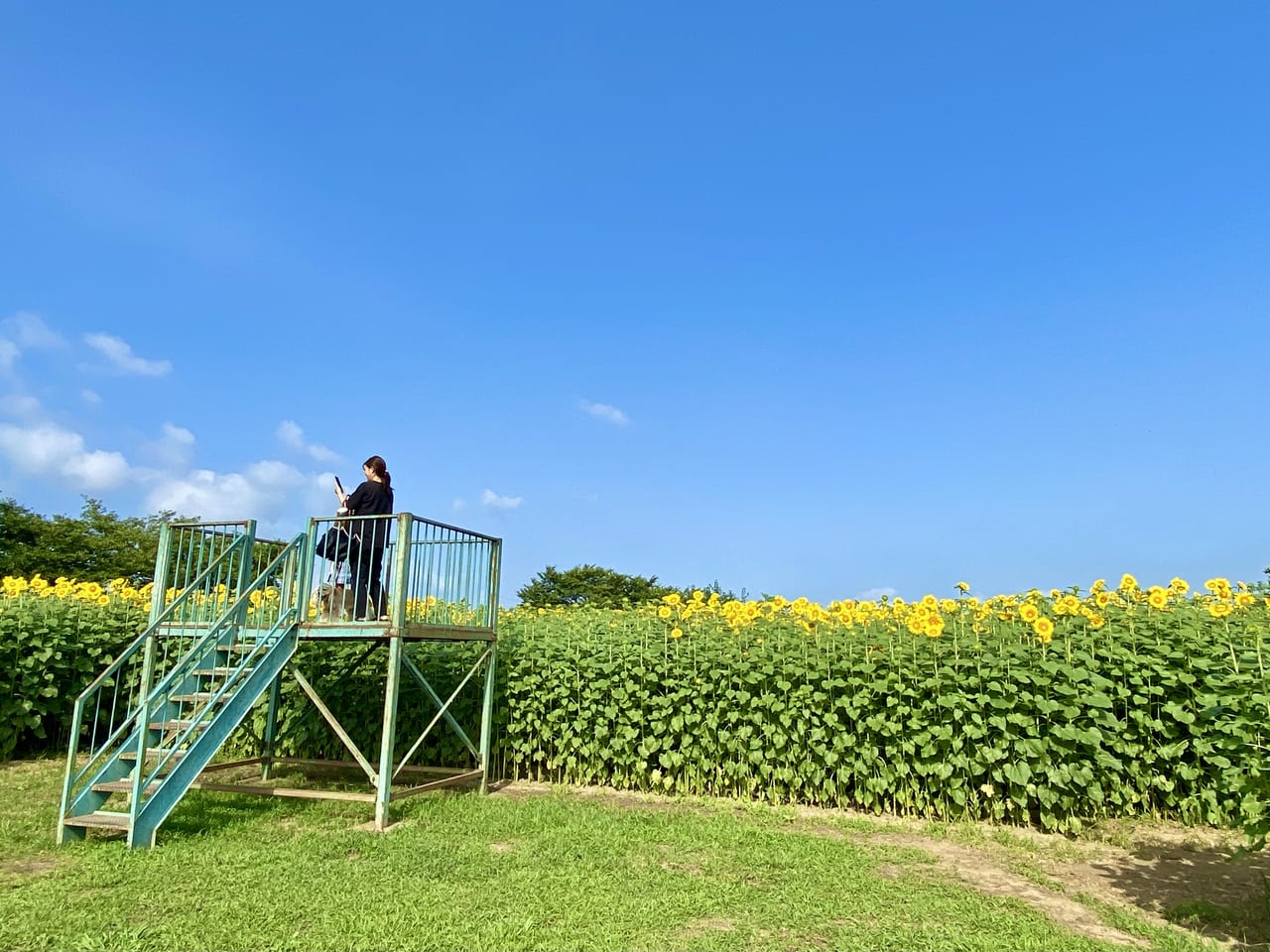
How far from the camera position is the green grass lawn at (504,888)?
4.09 meters

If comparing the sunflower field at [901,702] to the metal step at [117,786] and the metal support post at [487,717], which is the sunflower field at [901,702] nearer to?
the metal support post at [487,717]

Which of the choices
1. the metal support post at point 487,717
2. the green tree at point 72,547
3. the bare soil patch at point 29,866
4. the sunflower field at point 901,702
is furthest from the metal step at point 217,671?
the green tree at point 72,547

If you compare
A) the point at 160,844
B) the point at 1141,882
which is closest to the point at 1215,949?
the point at 1141,882

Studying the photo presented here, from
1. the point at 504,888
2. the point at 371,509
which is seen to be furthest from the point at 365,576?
the point at 504,888

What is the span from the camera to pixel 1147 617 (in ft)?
22.1

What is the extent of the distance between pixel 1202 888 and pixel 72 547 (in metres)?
31.2

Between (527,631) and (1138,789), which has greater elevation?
(527,631)

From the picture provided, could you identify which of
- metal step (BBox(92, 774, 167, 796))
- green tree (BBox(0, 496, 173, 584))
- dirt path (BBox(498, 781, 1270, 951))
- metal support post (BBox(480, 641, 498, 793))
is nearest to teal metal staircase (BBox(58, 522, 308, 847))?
metal step (BBox(92, 774, 167, 796))

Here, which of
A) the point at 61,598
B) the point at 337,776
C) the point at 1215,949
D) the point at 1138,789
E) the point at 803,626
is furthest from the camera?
the point at 61,598

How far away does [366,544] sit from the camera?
24.1 feet

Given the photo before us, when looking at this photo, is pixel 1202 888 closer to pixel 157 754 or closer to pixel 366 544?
pixel 366 544

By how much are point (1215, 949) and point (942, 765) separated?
258 cm

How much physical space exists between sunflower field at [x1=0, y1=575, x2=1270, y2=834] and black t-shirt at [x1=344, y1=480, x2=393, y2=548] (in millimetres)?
2052

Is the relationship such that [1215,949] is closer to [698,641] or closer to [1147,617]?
[1147,617]
